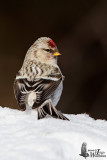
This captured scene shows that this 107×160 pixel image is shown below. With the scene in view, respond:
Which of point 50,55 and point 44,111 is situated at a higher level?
point 50,55

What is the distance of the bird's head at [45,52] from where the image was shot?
2875mm

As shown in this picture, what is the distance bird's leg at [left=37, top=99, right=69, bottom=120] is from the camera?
2.30m

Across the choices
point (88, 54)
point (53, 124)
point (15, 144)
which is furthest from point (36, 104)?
point (88, 54)

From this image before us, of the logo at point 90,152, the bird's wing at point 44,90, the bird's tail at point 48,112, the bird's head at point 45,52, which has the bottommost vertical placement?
the bird's tail at point 48,112

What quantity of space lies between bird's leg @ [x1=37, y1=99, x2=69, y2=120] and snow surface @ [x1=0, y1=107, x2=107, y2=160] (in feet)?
0.31

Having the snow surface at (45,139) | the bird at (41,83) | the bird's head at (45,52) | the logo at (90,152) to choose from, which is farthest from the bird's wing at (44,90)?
the logo at (90,152)

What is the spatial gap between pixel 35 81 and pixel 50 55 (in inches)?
16.8

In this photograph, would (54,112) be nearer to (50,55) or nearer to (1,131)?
(1,131)

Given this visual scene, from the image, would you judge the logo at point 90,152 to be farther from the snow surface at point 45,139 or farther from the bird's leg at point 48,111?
the bird's leg at point 48,111

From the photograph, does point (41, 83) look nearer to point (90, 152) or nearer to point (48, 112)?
point (48, 112)

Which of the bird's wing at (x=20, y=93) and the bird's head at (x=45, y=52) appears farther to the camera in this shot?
the bird's head at (x=45, y=52)

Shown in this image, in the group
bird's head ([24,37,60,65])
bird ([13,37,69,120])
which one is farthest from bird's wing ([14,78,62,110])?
bird's head ([24,37,60,65])

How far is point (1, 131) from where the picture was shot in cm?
198

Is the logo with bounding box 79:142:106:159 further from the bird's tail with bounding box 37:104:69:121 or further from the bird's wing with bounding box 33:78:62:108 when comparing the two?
the bird's wing with bounding box 33:78:62:108
